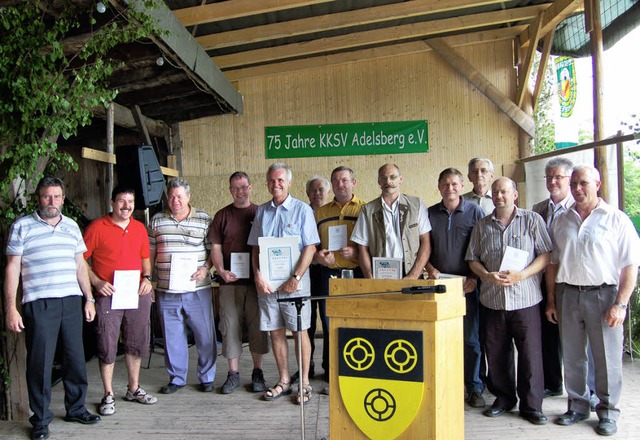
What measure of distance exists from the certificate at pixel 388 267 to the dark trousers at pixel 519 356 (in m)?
0.67

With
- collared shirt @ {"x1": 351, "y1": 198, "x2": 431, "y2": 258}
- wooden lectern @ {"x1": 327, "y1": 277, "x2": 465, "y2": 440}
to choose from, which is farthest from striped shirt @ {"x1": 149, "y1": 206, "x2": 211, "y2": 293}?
wooden lectern @ {"x1": 327, "y1": 277, "x2": 465, "y2": 440}

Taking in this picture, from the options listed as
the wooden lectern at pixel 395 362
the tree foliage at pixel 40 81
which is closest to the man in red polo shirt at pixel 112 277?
the tree foliage at pixel 40 81

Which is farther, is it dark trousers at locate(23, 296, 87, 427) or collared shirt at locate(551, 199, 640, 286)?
dark trousers at locate(23, 296, 87, 427)

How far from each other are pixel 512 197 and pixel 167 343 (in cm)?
275

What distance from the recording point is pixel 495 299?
3.54m

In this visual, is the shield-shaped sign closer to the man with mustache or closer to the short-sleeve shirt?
the man with mustache

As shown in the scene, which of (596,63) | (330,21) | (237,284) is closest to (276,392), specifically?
(237,284)

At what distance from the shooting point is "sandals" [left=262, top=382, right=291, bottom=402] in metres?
4.04

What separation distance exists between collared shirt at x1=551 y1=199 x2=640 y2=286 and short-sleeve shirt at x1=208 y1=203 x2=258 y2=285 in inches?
89.5

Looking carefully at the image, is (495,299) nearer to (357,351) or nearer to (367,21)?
(357,351)

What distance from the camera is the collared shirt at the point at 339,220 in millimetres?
4098

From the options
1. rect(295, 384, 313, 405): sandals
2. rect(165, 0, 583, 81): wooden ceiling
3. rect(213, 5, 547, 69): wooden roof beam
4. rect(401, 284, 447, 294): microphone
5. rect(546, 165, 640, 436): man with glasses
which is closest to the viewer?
rect(401, 284, 447, 294): microphone

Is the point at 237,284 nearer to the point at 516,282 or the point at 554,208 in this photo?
the point at 516,282

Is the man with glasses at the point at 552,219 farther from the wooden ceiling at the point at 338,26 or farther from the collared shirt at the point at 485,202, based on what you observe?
the wooden ceiling at the point at 338,26
